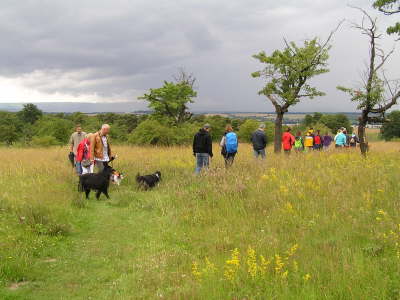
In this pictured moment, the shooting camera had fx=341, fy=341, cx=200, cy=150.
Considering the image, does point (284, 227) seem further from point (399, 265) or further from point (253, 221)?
point (399, 265)

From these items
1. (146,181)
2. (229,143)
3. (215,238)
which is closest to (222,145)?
(229,143)

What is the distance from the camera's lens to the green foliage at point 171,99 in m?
38.1

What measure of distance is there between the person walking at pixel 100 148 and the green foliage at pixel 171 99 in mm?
28134

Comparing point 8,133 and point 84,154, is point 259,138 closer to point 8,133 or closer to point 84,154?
point 84,154

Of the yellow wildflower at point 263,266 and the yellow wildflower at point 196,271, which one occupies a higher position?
the yellow wildflower at point 263,266

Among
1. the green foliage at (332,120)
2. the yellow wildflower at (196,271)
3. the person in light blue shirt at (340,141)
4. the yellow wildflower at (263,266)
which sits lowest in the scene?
the yellow wildflower at (196,271)

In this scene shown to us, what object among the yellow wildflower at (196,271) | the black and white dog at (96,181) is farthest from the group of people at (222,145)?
the yellow wildflower at (196,271)

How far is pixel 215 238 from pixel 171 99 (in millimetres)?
33743

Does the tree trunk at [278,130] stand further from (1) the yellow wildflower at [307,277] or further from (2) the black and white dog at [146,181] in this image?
(1) the yellow wildflower at [307,277]

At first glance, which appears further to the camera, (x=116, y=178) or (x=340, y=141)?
(x=340, y=141)

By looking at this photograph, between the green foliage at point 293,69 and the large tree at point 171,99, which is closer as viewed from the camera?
the green foliage at point 293,69

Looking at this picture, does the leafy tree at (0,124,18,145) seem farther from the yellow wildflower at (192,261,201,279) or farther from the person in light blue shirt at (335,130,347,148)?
the yellow wildflower at (192,261,201,279)

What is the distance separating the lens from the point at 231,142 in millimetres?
11922

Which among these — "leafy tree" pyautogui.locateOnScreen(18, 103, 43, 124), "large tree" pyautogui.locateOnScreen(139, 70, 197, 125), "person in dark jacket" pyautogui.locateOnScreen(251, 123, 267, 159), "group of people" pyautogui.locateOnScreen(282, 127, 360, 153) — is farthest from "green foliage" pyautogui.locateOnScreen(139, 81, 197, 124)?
"leafy tree" pyautogui.locateOnScreen(18, 103, 43, 124)
